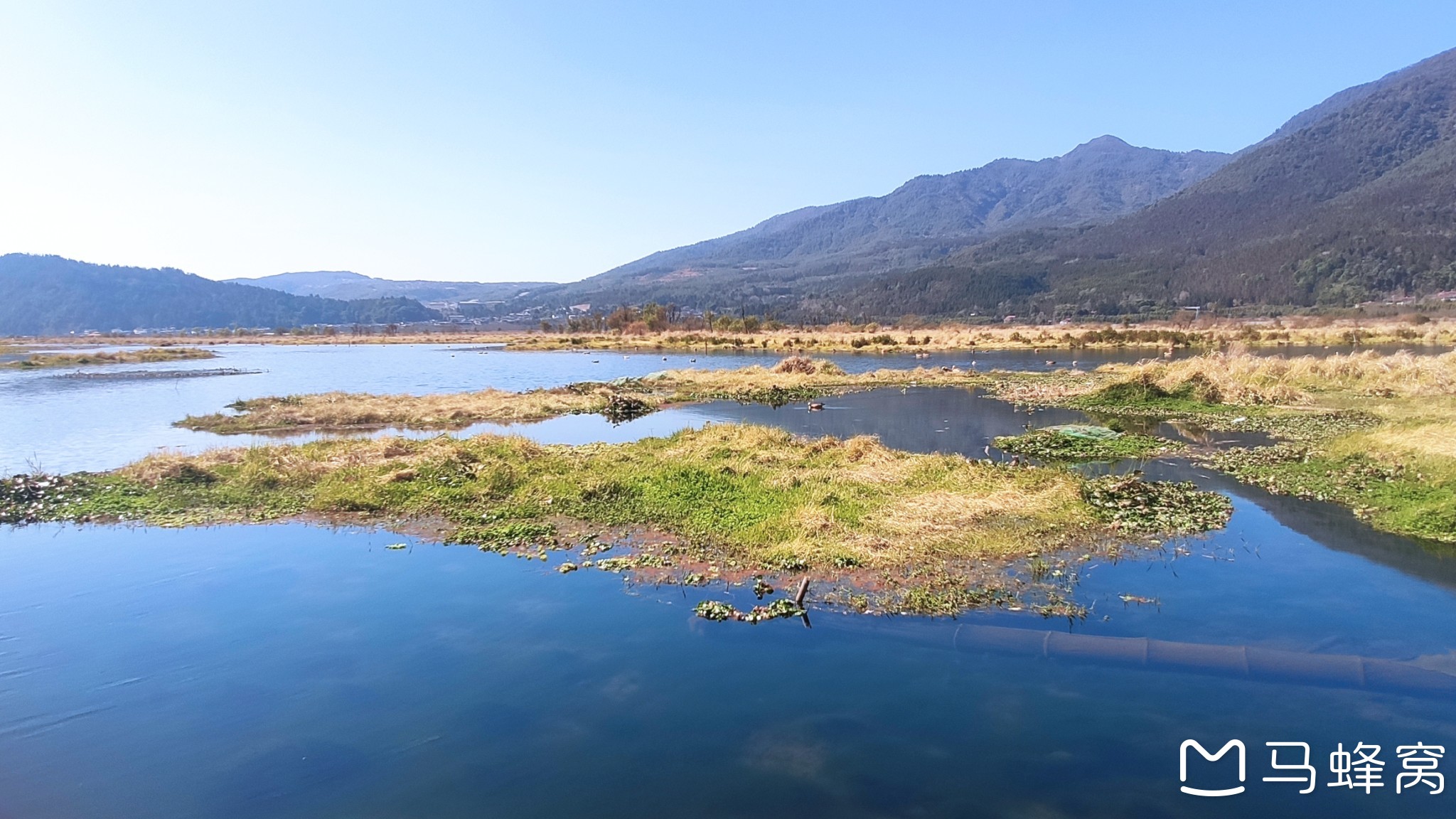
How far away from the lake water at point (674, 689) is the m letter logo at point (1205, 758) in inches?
2.4

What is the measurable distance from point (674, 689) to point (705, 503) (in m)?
6.79

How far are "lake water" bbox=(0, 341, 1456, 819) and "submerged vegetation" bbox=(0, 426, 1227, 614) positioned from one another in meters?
0.98

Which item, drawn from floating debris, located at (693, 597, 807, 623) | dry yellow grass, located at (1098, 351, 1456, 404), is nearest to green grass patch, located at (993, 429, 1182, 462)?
dry yellow grass, located at (1098, 351, 1456, 404)

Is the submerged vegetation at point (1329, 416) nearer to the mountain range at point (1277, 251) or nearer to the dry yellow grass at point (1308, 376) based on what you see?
the dry yellow grass at point (1308, 376)

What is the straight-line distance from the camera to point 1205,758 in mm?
7621

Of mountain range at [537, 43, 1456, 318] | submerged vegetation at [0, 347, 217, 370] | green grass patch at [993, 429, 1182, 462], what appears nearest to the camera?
green grass patch at [993, 429, 1182, 462]

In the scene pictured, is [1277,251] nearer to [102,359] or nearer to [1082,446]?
[1082,446]

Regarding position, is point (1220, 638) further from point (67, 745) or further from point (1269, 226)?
point (1269, 226)

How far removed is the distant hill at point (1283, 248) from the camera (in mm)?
122188

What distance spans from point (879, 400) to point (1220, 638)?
83.5 ft

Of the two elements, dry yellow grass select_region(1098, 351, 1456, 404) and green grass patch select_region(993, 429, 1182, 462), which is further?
dry yellow grass select_region(1098, 351, 1456, 404)

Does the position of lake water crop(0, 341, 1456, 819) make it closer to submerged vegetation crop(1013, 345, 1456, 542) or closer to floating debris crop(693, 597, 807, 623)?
floating debris crop(693, 597, 807, 623)

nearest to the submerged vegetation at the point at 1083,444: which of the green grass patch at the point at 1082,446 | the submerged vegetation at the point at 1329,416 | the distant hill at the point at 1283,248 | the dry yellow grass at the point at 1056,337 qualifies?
the green grass patch at the point at 1082,446

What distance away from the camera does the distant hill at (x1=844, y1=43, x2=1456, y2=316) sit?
122m
